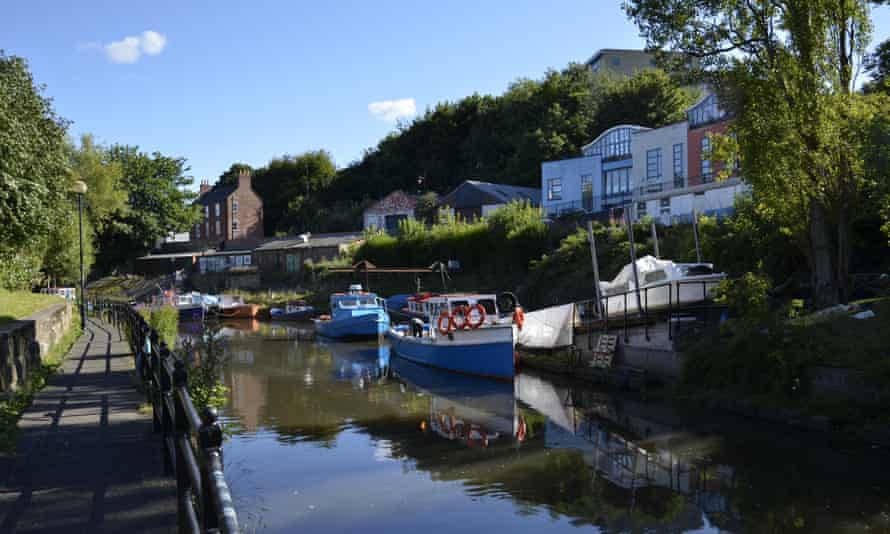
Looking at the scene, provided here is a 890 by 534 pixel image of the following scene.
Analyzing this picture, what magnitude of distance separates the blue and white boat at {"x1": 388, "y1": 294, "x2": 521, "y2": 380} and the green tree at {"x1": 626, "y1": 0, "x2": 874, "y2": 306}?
790cm

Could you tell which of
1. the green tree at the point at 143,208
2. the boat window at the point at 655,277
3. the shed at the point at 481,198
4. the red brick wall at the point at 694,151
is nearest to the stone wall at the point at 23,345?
the boat window at the point at 655,277

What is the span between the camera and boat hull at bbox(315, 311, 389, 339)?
35.4 meters

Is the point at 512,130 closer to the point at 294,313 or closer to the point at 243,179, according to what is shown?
the point at 294,313

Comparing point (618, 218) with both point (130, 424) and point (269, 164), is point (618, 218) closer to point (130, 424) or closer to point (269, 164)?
point (130, 424)

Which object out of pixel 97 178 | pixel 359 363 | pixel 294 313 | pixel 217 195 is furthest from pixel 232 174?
pixel 359 363

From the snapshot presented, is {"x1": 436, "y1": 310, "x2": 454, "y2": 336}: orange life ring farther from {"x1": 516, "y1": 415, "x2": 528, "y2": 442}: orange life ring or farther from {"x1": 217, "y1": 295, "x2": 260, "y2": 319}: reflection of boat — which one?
{"x1": 217, "y1": 295, "x2": 260, "y2": 319}: reflection of boat

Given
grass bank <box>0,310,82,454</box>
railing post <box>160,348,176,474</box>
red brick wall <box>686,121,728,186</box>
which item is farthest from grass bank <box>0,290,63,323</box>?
red brick wall <box>686,121,728,186</box>

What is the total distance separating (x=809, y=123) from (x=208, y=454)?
645 inches

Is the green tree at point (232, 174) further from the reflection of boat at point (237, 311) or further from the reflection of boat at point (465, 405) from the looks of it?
the reflection of boat at point (465, 405)

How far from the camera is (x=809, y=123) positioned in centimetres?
1647

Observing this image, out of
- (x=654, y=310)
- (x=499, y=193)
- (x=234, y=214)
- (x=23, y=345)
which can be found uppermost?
(x=234, y=214)

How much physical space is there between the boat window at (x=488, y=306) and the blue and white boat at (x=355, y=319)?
1053 centimetres

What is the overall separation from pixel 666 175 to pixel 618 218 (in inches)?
253

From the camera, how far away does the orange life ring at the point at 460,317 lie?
917 inches
